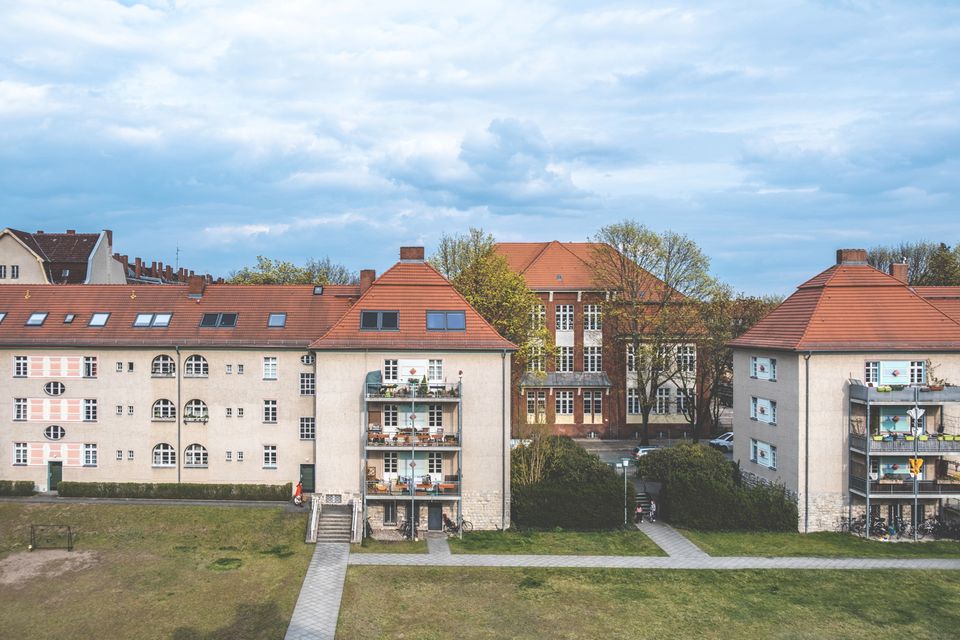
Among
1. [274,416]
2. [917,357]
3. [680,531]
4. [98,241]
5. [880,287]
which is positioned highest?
[98,241]

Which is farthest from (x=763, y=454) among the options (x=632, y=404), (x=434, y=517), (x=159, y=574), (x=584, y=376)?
(x=159, y=574)

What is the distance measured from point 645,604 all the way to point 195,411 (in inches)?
936

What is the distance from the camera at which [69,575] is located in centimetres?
2639

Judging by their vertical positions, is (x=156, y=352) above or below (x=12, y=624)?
above

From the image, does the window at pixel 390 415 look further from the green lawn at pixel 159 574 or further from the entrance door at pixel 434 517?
the green lawn at pixel 159 574

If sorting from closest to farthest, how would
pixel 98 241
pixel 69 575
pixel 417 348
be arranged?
pixel 69 575, pixel 417 348, pixel 98 241

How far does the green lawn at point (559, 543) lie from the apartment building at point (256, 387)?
4.87 ft

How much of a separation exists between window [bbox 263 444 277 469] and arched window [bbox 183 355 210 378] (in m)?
4.95

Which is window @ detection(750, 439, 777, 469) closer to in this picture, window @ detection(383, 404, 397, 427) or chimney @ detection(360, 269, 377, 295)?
window @ detection(383, 404, 397, 427)

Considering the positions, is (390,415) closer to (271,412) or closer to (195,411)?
(271,412)

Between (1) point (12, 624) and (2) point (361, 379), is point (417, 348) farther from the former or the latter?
(1) point (12, 624)

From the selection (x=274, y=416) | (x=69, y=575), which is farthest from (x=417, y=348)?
(x=69, y=575)

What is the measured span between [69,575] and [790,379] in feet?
104

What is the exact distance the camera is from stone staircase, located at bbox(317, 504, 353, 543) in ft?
100
